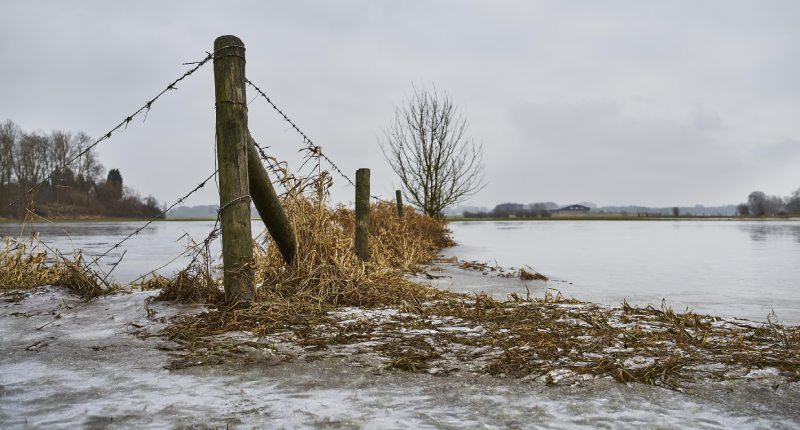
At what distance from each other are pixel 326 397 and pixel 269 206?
2682 millimetres

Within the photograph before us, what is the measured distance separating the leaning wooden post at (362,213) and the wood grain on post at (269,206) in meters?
1.73

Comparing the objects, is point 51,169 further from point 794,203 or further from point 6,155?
point 794,203

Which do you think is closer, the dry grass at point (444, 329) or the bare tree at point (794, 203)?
the dry grass at point (444, 329)

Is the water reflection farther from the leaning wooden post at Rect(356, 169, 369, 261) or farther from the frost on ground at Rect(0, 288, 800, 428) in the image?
the frost on ground at Rect(0, 288, 800, 428)

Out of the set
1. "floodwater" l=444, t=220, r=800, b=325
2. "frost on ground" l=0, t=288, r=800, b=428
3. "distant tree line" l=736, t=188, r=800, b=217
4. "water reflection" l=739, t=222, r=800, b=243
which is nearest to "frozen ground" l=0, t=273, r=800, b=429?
"frost on ground" l=0, t=288, r=800, b=428

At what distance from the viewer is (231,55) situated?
4000mm

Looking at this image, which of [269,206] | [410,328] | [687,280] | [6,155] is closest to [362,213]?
[269,206]

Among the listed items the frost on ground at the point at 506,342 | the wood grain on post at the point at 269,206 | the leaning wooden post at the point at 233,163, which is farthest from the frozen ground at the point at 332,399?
the wood grain on post at the point at 269,206

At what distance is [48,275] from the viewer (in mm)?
5773

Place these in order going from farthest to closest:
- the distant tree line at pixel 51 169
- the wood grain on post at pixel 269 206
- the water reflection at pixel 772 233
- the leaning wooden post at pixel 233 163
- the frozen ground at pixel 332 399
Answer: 1. the distant tree line at pixel 51 169
2. the water reflection at pixel 772 233
3. the wood grain on post at pixel 269 206
4. the leaning wooden post at pixel 233 163
5. the frozen ground at pixel 332 399

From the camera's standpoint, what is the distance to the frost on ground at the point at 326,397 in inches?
76.2

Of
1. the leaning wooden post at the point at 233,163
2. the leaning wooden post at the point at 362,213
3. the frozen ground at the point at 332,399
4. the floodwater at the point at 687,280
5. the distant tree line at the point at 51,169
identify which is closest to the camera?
the frozen ground at the point at 332,399

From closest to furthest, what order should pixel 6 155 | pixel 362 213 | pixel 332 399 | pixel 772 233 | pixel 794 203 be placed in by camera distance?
pixel 332 399 → pixel 362 213 → pixel 772 233 → pixel 6 155 → pixel 794 203

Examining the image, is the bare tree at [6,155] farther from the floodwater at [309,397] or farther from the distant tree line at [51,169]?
the floodwater at [309,397]
